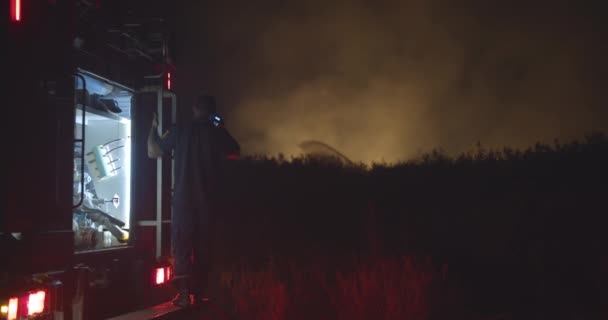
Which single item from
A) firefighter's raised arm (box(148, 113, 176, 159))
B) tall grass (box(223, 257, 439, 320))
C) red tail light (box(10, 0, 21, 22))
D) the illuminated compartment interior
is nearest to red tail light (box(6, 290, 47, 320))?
red tail light (box(10, 0, 21, 22))

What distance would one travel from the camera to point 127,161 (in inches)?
237

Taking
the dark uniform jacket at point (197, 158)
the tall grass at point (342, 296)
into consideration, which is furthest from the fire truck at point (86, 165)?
the tall grass at point (342, 296)

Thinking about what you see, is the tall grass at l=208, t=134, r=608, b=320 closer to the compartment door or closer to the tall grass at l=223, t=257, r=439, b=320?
the tall grass at l=223, t=257, r=439, b=320

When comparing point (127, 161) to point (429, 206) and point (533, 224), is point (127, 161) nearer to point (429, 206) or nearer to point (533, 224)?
point (533, 224)

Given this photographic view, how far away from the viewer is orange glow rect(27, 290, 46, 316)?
349 centimetres

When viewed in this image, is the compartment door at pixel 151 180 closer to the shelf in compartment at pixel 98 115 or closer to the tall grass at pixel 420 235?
the shelf in compartment at pixel 98 115

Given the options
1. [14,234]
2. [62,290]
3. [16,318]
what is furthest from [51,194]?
[16,318]

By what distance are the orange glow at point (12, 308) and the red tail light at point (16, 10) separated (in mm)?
1605

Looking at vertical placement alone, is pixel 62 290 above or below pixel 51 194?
below

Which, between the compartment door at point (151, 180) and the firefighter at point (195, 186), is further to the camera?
the compartment door at point (151, 180)

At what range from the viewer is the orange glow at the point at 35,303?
349 centimetres

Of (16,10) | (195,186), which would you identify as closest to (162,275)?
(195,186)

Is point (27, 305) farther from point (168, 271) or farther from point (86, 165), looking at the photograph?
point (86, 165)

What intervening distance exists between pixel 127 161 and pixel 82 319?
2079 millimetres
